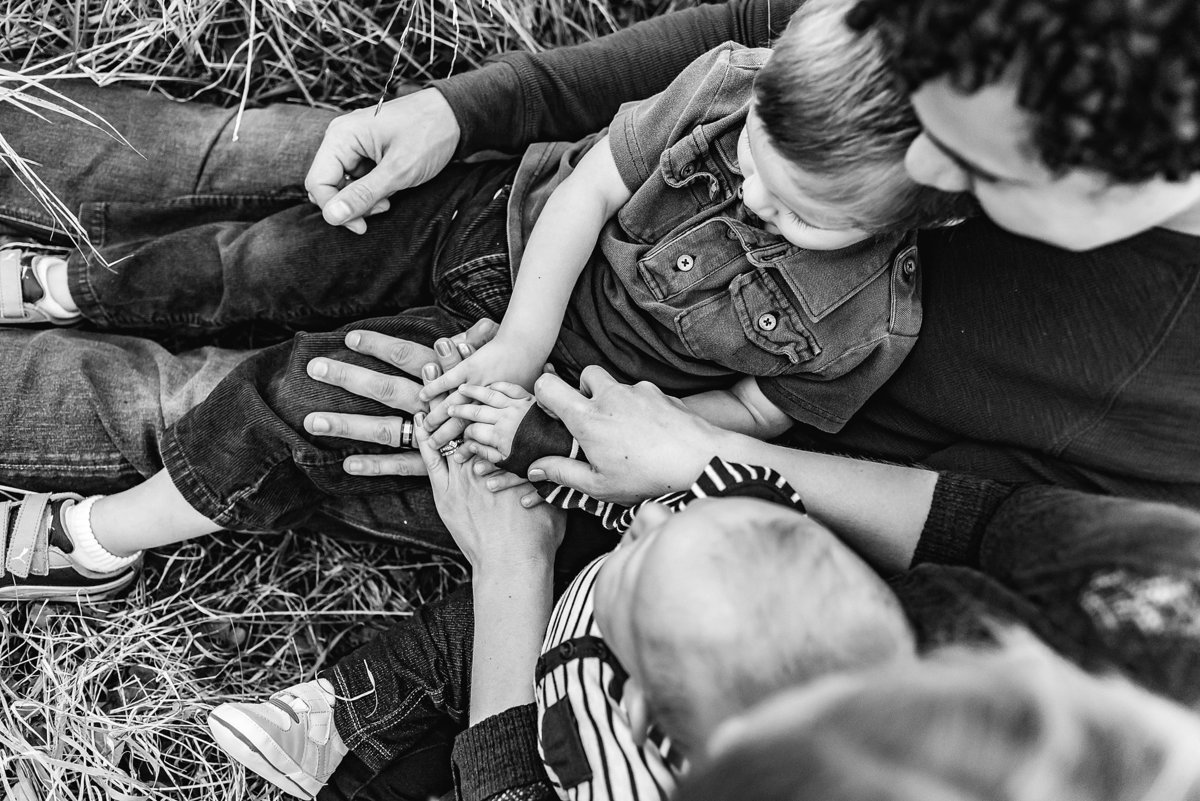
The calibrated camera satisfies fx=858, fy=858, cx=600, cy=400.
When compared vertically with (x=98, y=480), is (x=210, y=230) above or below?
above

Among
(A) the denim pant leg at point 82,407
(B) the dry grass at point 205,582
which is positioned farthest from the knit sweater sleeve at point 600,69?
(A) the denim pant leg at point 82,407

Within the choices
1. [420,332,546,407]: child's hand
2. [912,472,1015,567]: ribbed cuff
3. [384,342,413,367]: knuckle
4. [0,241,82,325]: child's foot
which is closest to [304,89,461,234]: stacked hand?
[384,342,413,367]: knuckle

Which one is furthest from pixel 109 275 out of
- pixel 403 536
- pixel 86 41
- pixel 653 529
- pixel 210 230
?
pixel 653 529

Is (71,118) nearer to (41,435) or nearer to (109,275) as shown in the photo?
(109,275)

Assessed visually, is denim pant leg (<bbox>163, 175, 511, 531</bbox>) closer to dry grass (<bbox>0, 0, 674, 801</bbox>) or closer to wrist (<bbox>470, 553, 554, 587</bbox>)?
wrist (<bbox>470, 553, 554, 587</bbox>)

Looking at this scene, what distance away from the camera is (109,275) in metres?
1.63

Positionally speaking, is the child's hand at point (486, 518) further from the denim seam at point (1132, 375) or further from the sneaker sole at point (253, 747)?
the denim seam at point (1132, 375)

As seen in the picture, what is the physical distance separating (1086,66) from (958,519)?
0.68 metres

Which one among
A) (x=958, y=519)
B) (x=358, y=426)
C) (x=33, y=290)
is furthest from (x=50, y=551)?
(x=958, y=519)

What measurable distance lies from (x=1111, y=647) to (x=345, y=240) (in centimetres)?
137

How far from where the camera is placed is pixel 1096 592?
901 mm

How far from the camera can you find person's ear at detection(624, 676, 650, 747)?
104 centimetres

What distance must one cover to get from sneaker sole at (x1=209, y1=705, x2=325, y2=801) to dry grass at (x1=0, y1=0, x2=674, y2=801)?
0.26 metres

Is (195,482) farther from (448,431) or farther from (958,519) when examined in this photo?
(958,519)
